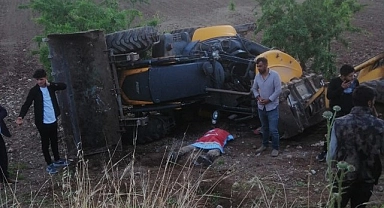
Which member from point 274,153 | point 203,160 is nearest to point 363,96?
point 274,153

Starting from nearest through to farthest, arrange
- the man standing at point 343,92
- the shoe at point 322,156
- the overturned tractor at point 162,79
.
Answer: the man standing at point 343,92
the shoe at point 322,156
the overturned tractor at point 162,79

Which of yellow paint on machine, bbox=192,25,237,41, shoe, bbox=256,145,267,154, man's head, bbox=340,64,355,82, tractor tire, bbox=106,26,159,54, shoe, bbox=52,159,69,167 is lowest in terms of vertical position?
shoe, bbox=256,145,267,154

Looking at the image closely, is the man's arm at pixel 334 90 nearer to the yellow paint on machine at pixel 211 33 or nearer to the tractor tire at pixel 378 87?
the tractor tire at pixel 378 87

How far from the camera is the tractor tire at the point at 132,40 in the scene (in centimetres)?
912

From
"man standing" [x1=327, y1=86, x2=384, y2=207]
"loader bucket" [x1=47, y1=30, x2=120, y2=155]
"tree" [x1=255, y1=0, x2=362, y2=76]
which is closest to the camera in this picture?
"man standing" [x1=327, y1=86, x2=384, y2=207]

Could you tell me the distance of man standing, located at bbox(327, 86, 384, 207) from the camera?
517 cm

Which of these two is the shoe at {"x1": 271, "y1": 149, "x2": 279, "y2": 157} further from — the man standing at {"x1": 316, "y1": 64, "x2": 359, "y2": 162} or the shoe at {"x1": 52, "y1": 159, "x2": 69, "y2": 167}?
the shoe at {"x1": 52, "y1": 159, "x2": 69, "y2": 167}

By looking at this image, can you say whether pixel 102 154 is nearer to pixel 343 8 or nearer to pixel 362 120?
pixel 362 120

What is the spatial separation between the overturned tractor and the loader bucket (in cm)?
1

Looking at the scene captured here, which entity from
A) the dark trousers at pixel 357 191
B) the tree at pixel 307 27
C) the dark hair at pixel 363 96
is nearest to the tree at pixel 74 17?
the tree at pixel 307 27

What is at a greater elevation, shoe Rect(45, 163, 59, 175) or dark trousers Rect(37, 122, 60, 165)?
dark trousers Rect(37, 122, 60, 165)

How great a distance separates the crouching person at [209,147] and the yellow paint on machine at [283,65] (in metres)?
1.22

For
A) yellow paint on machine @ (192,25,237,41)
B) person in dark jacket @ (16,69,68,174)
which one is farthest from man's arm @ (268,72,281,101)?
person in dark jacket @ (16,69,68,174)

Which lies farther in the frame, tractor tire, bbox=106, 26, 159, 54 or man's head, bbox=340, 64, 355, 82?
tractor tire, bbox=106, 26, 159, 54
